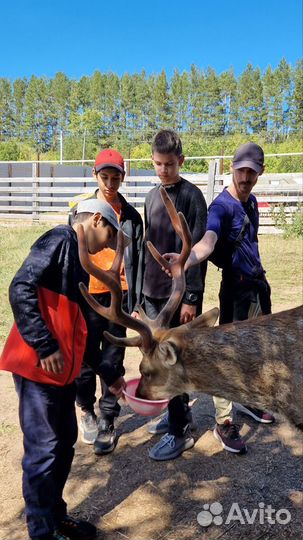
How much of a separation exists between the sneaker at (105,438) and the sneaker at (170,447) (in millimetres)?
337

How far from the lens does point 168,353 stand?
9.86 ft

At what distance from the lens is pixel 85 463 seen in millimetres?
3871

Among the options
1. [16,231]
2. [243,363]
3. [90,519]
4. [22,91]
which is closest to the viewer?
[243,363]

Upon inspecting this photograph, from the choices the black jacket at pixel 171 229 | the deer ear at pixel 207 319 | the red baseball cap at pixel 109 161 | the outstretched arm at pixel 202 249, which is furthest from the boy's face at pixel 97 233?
the red baseball cap at pixel 109 161

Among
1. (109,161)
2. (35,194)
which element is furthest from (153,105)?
(109,161)

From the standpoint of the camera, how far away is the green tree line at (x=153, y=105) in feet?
257

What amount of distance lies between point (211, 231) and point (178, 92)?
93.0 m

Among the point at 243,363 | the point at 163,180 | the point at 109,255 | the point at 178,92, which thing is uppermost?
the point at 178,92

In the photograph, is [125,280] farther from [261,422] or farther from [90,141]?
[90,141]

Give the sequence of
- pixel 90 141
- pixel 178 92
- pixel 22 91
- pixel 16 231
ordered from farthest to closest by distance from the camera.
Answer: pixel 22 91
pixel 178 92
pixel 90 141
pixel 16 231

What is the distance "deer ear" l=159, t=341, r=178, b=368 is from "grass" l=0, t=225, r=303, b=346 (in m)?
4.00

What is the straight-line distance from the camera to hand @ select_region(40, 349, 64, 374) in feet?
8.67

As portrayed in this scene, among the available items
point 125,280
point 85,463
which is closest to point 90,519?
point 85,463

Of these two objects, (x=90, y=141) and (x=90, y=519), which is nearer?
(x=90, y=519)
